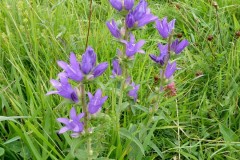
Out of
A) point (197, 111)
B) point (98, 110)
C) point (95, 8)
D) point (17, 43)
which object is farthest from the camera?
point (95, 8)

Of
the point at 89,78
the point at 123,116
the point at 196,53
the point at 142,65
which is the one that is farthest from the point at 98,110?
the point at 196,53

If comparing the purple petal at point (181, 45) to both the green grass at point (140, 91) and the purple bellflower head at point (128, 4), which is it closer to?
the green grass at point (140, 91)

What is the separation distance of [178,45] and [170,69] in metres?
0.11

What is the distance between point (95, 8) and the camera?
9.10 feet

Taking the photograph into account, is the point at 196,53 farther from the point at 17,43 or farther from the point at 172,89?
the point at 17,43

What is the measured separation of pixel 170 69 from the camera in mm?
1587

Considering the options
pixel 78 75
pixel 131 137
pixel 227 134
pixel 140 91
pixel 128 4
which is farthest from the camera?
pixel 140 91

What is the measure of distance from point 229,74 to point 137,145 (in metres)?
0.74

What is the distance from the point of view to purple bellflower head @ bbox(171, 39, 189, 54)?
1527mm

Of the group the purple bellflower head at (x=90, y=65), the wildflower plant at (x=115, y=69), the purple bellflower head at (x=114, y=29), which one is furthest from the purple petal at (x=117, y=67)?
the purple bellflower head at (x=90, y=65)

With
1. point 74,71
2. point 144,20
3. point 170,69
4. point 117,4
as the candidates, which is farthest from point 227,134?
point 74,71

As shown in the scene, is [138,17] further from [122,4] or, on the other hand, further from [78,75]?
[78,75]

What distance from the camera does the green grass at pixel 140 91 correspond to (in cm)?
155

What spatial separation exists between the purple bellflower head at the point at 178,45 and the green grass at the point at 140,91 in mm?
131
